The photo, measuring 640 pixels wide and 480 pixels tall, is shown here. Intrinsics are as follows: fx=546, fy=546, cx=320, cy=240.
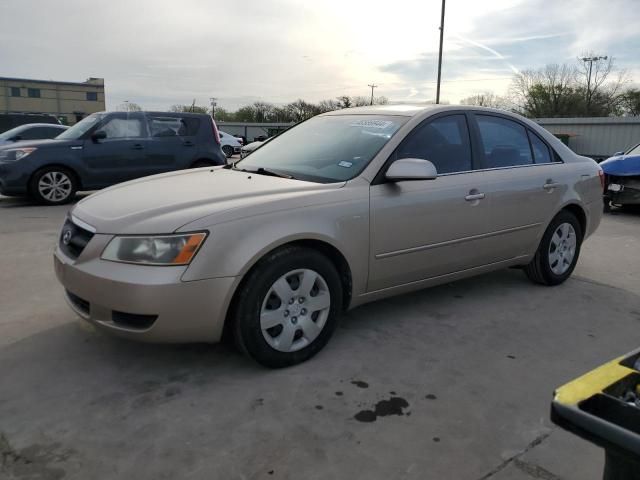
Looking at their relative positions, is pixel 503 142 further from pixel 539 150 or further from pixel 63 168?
pixel 63 168

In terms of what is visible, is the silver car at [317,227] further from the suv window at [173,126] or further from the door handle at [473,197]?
the suv window at [173,126]

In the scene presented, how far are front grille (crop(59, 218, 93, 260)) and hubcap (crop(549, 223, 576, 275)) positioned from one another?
3726 millimetres

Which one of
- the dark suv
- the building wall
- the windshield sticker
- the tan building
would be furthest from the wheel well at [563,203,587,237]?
the tan building

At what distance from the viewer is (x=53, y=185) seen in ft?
30.1

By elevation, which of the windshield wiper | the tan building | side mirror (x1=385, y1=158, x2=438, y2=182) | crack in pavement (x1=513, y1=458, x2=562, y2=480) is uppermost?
the tan building

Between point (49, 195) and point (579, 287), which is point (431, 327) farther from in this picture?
point (49, 195)

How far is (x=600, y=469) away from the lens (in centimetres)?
232

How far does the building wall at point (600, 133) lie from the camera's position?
25141 mm

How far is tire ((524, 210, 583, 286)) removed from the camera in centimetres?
473

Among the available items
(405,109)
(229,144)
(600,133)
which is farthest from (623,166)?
(229,144)

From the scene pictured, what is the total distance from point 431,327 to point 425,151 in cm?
124

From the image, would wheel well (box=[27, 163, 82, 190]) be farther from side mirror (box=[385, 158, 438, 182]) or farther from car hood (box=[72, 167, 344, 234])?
side mirror (box=[385, 158, 438, 182])

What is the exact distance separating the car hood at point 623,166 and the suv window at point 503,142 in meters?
5.72

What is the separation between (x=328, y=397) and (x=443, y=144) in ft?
Answer: 6.86
